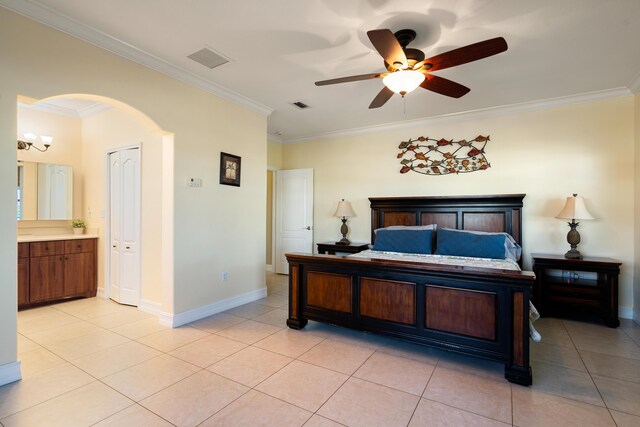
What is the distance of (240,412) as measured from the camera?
196 centimetres

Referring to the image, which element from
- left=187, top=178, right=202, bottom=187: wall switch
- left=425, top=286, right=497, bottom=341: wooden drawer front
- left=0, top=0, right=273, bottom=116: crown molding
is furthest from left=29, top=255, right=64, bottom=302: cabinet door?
left=425, top=286, right=497, bottom=341: wooden drawer front

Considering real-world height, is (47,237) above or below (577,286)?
above

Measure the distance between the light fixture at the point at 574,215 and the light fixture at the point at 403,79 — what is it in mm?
2666

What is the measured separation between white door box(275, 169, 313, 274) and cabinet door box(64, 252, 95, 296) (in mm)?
3028

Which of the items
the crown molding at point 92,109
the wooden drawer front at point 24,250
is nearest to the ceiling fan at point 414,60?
the crown molding at point 92,109

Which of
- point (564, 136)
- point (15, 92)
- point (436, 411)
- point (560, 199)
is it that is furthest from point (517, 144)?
point (15, 92)

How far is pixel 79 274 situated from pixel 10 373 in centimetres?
247

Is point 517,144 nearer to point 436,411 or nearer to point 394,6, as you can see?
point 394,6

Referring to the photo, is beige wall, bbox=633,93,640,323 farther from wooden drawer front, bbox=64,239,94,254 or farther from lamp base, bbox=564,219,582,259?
wooden drawer front, bbox=64,239,94,254

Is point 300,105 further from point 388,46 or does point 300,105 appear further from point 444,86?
point 388,46

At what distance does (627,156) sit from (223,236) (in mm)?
5095

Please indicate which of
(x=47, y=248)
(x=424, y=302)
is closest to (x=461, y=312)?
(x=424, y=302)

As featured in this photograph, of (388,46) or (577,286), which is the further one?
(577,286)

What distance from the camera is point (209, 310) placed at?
3773 millimetres
